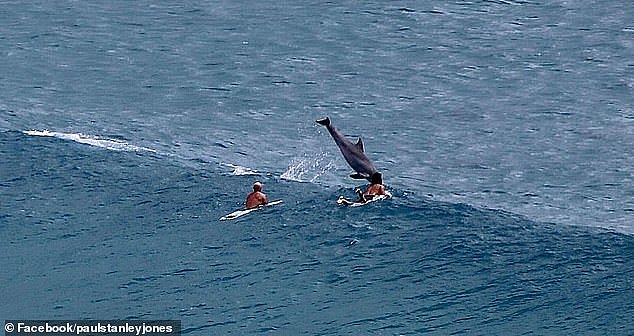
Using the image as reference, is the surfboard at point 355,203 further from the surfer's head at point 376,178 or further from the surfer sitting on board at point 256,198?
the surfer sitting on board at point 256,198

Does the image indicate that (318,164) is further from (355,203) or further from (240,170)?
(355,203)

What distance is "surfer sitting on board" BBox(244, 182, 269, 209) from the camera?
2085 inches

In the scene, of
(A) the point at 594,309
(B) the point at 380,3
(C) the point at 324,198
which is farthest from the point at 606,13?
(A) the point at 594,309

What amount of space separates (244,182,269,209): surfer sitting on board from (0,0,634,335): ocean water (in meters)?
0.60

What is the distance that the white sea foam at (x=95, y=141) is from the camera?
205 feet

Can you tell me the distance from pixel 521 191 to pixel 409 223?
8244mm

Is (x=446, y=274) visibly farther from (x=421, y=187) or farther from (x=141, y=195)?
(x=141, y=195)

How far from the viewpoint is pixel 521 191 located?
191 ft

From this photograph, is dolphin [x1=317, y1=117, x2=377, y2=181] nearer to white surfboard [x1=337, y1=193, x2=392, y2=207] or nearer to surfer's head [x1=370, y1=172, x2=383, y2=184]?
surfer's head [x1=370, y1=172, x2=383, y2=184]

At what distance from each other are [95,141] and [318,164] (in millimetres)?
11165

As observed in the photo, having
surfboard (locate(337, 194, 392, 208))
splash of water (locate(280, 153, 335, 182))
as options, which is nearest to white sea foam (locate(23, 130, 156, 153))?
splash of water (locate(280, 153, 335, 182))

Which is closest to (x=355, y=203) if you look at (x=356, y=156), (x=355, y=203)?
(x=355, y=203)

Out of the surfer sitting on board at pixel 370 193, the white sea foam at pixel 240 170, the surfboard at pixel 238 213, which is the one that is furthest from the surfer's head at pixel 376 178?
the white sea foam at pixel 240 170

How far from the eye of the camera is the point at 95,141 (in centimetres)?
6347
